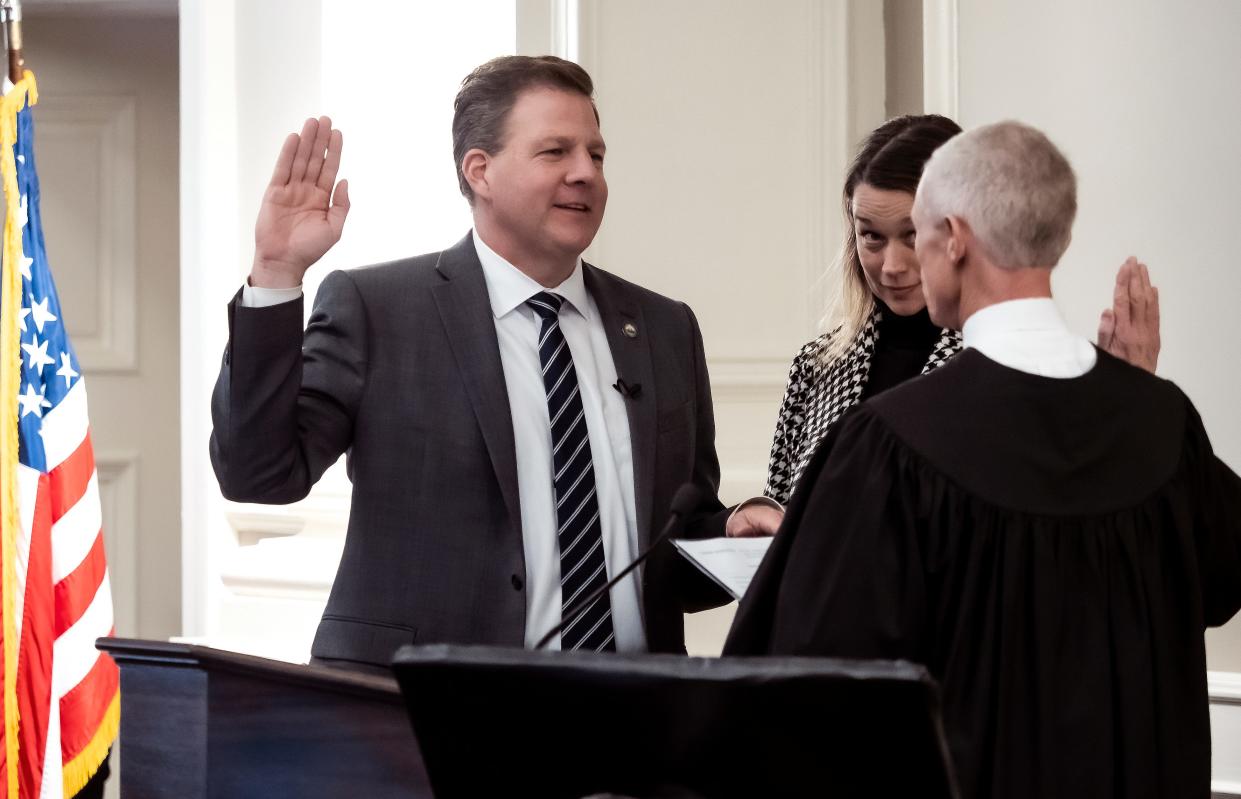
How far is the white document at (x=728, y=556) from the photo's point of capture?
1942 mm

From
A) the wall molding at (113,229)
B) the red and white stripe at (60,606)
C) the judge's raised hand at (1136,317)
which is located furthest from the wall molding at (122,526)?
the judge's raised hand at (1136,317)

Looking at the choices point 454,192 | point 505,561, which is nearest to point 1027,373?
point 505,561

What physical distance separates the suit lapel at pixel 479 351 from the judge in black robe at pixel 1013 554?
0.61 m

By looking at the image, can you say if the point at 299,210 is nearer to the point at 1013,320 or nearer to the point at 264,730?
the point at 264,730

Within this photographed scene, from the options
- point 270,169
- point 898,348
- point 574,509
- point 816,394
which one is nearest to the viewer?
point 574,509

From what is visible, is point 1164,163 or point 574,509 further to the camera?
point 1164,163

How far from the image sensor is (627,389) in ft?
7.66

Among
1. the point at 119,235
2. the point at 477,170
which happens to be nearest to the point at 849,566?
the point at 477,170

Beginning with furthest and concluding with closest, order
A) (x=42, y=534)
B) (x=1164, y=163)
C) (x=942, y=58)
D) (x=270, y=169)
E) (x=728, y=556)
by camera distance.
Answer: (x=270, y=169) < (x=42, y=534) < (x=942, y=58) < (x=1164, y=163) < (x=728, y=556)

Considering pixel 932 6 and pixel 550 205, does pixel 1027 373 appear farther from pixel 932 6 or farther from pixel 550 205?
pixel 932 6

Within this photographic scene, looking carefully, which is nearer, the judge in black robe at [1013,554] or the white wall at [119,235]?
the judge in black robe at [1013,554]

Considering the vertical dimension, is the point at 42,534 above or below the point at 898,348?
below

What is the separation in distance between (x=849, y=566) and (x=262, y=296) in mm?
977

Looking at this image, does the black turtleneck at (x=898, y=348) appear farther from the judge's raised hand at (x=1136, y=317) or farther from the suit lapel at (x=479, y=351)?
the suit lapel at (x=479, y=351)
